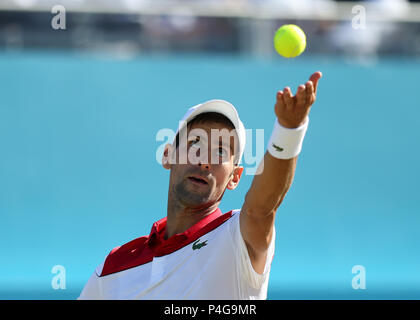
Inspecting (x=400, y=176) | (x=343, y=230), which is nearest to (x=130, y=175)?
(x=343, y=230)

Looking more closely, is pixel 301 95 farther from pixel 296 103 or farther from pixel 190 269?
pixel 190 269

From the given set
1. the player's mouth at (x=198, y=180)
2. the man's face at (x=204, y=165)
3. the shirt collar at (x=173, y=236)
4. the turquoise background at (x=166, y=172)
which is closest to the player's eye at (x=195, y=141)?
the man's face at (x=204, y=165)

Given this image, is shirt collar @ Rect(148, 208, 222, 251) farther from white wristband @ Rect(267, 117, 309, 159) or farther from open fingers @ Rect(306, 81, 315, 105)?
open fingers @ Rect(306, 81, 315, 105)

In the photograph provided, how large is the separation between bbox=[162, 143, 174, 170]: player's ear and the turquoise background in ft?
7.62

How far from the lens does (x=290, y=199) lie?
5.14m

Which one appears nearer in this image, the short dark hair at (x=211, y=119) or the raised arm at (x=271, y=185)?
the raised arm at (x=271, y=185)

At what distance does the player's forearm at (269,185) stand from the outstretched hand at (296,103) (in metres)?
0.11

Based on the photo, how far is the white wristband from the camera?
1.89 metres

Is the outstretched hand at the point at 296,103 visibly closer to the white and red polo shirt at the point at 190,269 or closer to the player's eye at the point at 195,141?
the white and red polo shirt at the point at 190,269

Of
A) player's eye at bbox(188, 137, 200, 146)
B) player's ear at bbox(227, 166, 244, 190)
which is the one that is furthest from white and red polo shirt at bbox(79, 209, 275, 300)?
player's eye at bbox(188, 137, 200, 146)

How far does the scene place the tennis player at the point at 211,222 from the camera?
1.92m

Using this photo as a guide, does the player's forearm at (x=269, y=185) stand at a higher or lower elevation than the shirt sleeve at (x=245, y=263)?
higher

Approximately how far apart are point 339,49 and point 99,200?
2.07m

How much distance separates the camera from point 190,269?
2.08 meters
